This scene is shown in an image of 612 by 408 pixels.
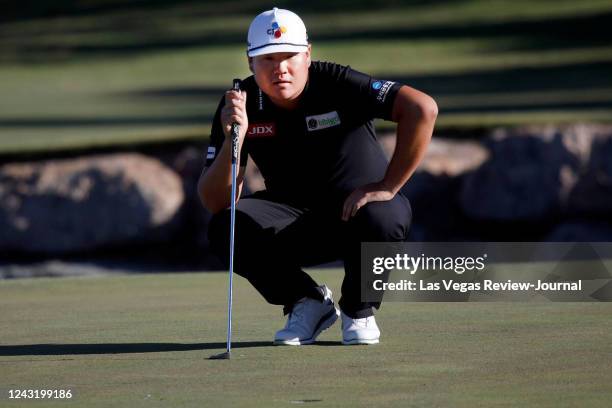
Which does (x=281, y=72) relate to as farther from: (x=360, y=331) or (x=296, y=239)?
(x=360, y=331)

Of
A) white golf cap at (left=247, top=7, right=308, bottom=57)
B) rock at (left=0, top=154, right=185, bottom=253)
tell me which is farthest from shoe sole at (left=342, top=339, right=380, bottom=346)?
rock at (left=0, top=154, right=185, bottom=253)

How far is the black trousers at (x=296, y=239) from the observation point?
5660mm

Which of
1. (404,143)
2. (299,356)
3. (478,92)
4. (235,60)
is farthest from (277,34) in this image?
(235,60)

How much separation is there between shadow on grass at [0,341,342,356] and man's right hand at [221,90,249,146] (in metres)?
0.78

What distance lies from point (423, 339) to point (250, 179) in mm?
7324

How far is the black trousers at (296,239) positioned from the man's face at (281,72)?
0.51 meters

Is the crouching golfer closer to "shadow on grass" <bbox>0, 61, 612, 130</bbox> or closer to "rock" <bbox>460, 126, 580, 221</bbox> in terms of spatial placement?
"rock" <bbox>460, 126, 580, 221</bbox>

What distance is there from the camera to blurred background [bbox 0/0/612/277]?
41.2 feet

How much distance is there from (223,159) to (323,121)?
422 mm

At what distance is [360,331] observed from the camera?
5.54 m

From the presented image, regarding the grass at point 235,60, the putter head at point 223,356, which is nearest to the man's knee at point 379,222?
the putter head at point 223,356

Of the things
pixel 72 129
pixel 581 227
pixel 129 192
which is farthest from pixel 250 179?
pixel 72 129

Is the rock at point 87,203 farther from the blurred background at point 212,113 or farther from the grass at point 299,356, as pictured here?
the grass at point 299,356

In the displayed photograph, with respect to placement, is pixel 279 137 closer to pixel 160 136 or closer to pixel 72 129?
pixel 160 136
